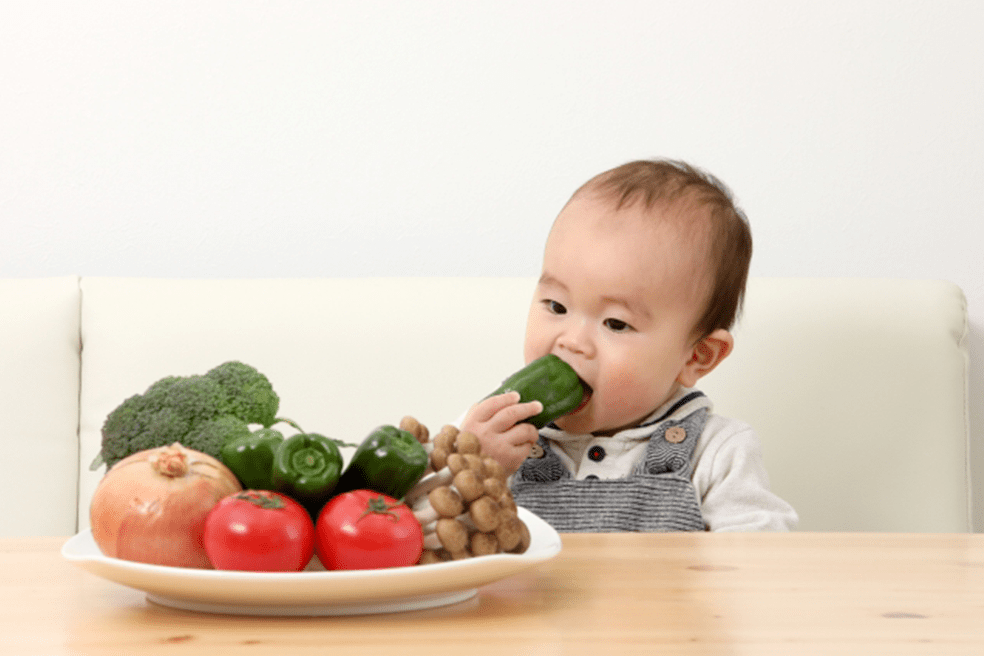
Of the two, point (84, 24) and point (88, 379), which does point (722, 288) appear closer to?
point (88, 379)

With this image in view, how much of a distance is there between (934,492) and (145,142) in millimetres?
1684

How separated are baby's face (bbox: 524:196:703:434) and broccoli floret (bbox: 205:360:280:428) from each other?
73 cm

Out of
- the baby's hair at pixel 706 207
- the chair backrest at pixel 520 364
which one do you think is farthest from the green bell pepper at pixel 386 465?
the chair backrest at pixel 520 364

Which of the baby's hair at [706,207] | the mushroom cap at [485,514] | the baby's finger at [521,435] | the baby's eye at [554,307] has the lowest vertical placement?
the baby's finger at [521,435]

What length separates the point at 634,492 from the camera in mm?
1512

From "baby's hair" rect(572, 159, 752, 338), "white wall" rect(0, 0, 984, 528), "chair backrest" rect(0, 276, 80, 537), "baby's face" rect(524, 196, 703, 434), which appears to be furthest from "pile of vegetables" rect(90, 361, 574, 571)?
"white wall" rect(0, 0, 984, 528)

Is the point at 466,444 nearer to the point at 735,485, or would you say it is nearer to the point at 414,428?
the point at 414,428

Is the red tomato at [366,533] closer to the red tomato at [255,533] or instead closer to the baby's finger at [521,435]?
the red tomato at [255,533]

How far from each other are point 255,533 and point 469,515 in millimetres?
161

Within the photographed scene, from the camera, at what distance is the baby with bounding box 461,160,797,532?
59.2 inches

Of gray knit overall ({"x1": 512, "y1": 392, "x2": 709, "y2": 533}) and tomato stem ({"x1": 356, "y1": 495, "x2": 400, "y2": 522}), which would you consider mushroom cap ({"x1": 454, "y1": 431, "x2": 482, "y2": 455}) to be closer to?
tomato stem ({"x1": 356, "y1": 495, "x2": 400, "y2": 522})

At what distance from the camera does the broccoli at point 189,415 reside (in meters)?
0.80

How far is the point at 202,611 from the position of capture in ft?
2.33

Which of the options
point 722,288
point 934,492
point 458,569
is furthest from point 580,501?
point 458,569
